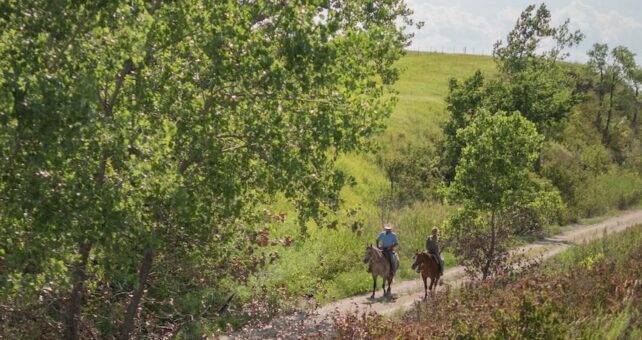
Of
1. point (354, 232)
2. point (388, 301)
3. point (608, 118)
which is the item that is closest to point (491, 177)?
point (388, 301)

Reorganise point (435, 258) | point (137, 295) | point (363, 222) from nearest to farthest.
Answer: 1. point (137, 295)
2. point (435, 258)
3. point (363, 222)

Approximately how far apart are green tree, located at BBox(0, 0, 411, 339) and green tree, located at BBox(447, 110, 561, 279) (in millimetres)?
9900

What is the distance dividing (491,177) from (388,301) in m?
5.60

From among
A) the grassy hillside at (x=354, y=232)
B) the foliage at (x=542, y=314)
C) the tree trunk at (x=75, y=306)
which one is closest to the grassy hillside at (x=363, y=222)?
the grassy hillside at (x=354, y=232)

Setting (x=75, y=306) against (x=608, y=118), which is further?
(x=608, y=118)

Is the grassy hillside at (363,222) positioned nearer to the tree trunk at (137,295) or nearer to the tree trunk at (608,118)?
the tree trunk at (137,295)

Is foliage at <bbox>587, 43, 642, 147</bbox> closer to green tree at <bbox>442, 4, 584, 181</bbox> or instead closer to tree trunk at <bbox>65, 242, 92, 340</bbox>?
green tree at <bbox>442, 4, 584, 181</bbox>

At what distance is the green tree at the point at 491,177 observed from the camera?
67.3ft

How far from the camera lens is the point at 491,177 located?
20766 millimetres

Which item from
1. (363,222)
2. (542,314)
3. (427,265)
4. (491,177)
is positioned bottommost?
(427,265)

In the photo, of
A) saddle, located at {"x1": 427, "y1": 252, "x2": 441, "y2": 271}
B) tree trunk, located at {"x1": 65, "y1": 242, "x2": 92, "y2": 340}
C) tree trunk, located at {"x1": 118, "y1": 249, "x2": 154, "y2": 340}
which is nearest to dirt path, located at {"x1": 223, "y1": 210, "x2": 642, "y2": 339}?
saddle, located at {"x1": 427, "y1": 252, "x2": 441, "y2": 271}

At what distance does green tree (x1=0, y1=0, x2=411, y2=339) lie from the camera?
6.73 m

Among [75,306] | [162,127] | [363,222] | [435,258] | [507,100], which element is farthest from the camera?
[507,100]

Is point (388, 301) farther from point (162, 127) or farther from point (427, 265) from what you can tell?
point (162, 127)
